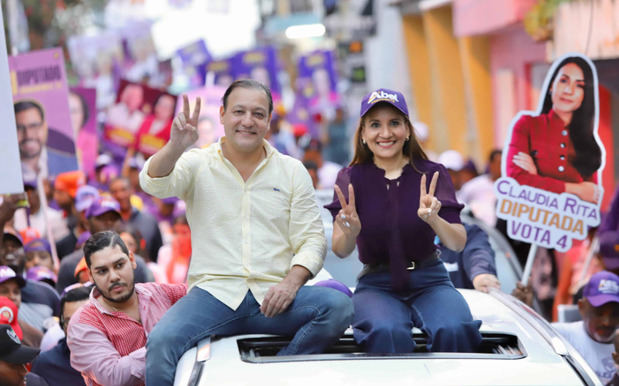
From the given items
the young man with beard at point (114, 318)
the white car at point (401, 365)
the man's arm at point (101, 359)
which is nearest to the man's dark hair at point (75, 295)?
the young man with beard at point (114, 318)

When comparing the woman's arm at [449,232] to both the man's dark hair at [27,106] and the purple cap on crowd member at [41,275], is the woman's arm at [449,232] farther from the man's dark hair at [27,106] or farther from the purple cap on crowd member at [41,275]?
the man's dark hair at [27,106]

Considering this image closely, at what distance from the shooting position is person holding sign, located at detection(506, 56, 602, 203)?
682cm

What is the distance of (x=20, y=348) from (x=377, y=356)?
180cm

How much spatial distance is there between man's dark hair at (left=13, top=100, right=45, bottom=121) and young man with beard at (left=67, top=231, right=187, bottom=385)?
16.9 ft

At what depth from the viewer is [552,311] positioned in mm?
10164

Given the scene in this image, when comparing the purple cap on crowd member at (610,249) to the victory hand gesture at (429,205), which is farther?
the purple cap on crowd member at (610,249)

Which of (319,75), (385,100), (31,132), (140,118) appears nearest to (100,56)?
(319,75)

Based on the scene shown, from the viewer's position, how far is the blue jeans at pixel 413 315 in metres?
4.31

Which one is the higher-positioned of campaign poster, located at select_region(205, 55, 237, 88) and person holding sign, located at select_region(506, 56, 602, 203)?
campaign poster, located at select_region(205, 55, 237, 88)

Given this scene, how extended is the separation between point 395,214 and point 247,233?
25.4 inches

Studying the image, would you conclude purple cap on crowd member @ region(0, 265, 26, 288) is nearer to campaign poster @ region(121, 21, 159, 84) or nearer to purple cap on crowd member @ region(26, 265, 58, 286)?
purple cap on crowd member @ region(26, 265, 58, 286)

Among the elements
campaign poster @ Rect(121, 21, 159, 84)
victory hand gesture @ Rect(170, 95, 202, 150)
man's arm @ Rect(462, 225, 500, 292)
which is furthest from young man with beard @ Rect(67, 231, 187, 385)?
campaign poster @ Rect(121, 21, 159, 84)

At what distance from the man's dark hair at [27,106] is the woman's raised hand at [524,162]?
16.1 ft

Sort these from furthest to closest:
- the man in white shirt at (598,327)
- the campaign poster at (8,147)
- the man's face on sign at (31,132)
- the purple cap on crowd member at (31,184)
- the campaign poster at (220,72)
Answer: the campaign poster at (220,72) → the purple cap on crowd member at (31,184) → the man's face on sign at (31,132) → the man in white shirt at (598,327) → the campaign poster at (8,147)
